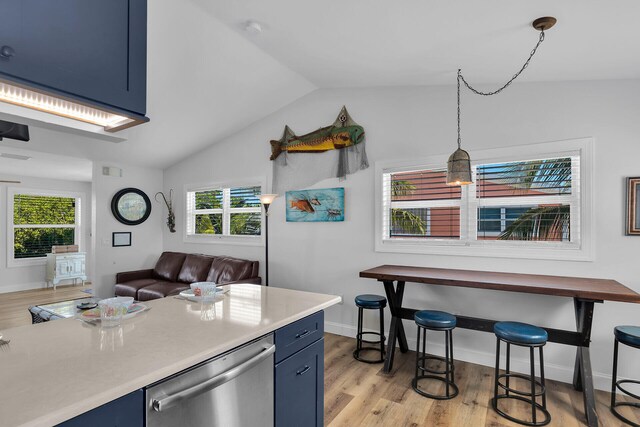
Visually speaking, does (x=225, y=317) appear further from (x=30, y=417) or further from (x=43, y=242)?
(x=43, y=242)

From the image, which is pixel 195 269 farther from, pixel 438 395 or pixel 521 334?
pixel 521 334

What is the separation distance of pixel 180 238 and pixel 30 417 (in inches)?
212

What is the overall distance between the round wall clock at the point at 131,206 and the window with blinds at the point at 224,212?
810 mm

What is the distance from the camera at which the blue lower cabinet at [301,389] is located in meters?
1.59

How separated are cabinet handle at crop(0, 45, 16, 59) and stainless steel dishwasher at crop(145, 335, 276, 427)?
3.58 ft

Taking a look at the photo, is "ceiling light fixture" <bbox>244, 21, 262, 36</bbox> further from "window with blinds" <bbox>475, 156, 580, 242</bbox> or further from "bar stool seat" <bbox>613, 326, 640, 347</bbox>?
"bar stool seat" <bbox>613, 326, 640, 347</bbox>

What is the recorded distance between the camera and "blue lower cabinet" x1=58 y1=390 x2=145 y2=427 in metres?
0.88

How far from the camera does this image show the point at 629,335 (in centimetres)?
228

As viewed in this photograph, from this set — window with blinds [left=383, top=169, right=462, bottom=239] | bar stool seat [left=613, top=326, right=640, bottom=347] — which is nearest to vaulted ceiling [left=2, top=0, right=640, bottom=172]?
window with blinds [left=383, top=169, right=462, bottom=239]

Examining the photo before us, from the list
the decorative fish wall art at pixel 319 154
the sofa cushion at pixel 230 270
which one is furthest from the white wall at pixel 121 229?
the decorative fish wall art at pixel 319 154

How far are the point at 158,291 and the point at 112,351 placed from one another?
3.76m

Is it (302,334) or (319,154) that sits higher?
(319,154)

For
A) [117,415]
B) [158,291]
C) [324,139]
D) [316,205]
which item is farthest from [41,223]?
[117,415]

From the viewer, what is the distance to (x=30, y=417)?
2.59 feet
